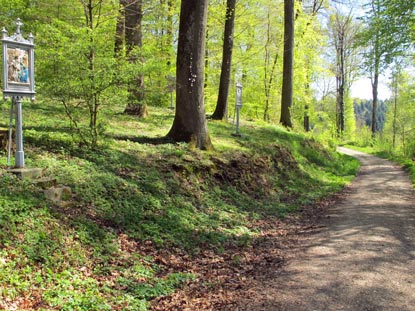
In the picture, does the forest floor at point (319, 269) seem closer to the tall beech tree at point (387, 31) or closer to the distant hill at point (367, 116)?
the tall beech tree at point (387, 31)

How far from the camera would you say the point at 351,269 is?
18.7ft

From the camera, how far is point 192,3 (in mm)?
9836

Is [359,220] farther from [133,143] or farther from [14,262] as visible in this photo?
[14,262]

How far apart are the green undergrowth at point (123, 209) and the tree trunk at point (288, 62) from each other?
776 centimetres

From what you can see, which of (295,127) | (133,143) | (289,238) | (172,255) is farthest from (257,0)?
(172,255)

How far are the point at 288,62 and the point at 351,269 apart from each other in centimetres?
1560

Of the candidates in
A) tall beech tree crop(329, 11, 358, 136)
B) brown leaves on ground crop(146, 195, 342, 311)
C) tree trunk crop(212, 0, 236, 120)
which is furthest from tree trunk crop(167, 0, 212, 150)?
tall beech tree crop(329, 11, 358, 136)

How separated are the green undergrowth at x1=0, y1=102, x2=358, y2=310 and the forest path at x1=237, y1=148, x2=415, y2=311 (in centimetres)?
128

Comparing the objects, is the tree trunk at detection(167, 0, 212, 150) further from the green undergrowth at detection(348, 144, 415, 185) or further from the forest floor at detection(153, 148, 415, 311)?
the green undergrowth at detection(348, 144, 415, 185)

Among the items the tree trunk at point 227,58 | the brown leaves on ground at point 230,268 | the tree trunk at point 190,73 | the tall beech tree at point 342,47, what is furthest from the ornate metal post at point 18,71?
the tall beech tree at point 342,47

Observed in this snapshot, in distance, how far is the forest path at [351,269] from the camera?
4673 millimetres

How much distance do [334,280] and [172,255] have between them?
2422 mm

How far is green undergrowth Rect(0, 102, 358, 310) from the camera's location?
452cm

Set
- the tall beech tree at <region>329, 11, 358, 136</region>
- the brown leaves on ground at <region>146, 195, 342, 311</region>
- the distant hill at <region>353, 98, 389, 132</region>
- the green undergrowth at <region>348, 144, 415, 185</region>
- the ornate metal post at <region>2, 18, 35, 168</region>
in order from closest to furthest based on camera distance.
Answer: the brown leaves on ground at <region>146, 195, 342, 311</region>, the ornate metal post at <region>2, 18, 35, 168</region>, the green undergrowth at <region>348, 144, 415, 185</region>, the tall beech tree at <region>329, 11, 358, 136</region>, the distant hill at <region>353, 98, 389, 132</region>
